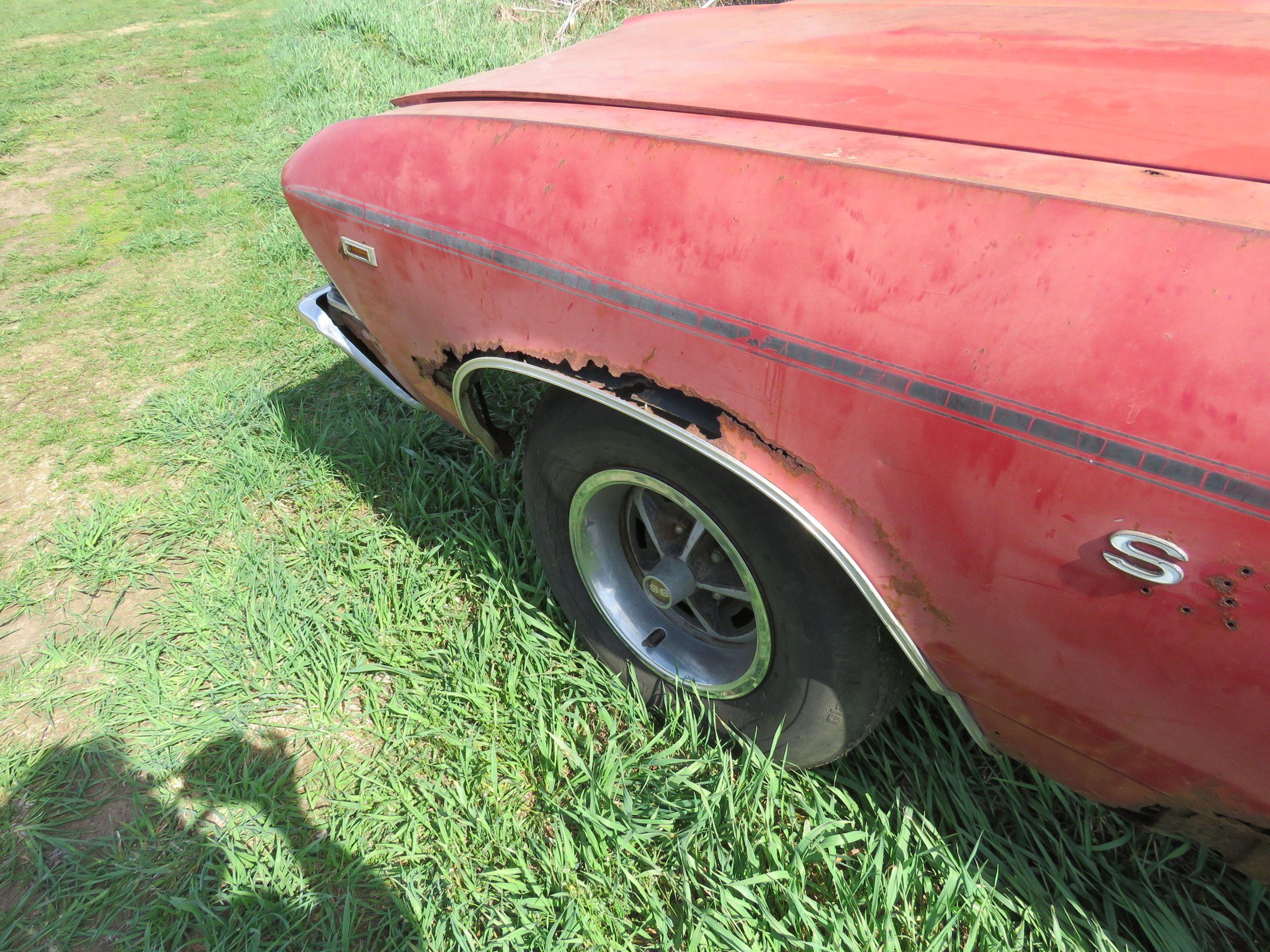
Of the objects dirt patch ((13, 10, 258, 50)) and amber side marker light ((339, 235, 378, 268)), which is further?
dirt patch ((13, 10, 258, 50))

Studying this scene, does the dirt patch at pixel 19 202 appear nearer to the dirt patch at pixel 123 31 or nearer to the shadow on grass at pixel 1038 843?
the dirt patch at pixel 123 31

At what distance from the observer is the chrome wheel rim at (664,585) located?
1.91 metres

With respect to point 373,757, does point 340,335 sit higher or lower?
higher

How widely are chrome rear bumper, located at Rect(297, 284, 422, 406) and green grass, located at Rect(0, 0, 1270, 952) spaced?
0.54 meters

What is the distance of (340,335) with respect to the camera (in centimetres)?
240

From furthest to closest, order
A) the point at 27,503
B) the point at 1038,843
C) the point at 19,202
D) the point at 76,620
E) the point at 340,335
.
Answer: the point at 19,202 < the point at 27,503 < the point at 76,620 < the point at 340,335 < the point at 1038,843

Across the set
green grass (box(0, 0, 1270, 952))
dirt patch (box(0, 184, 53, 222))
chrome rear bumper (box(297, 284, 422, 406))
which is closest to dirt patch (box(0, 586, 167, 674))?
green grass (box(0, 0, 1270, 952))

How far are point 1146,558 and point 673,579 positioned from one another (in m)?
1.05

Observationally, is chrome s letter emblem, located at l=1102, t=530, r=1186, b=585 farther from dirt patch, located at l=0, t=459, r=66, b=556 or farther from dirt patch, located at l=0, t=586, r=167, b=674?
dirt patch, located at l=0, t=459, r=66, b=556

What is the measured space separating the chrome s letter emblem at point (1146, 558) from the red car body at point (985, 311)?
1cm

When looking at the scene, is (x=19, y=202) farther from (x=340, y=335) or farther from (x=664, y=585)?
(x=664, y=585)

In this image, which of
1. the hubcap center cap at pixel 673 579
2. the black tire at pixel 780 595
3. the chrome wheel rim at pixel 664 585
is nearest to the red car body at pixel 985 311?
the black tire at pixel 780 595

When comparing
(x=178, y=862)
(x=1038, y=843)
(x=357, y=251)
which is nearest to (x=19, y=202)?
Result: (x=357, y=251)

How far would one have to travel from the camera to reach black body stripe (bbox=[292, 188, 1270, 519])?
3.21ft
